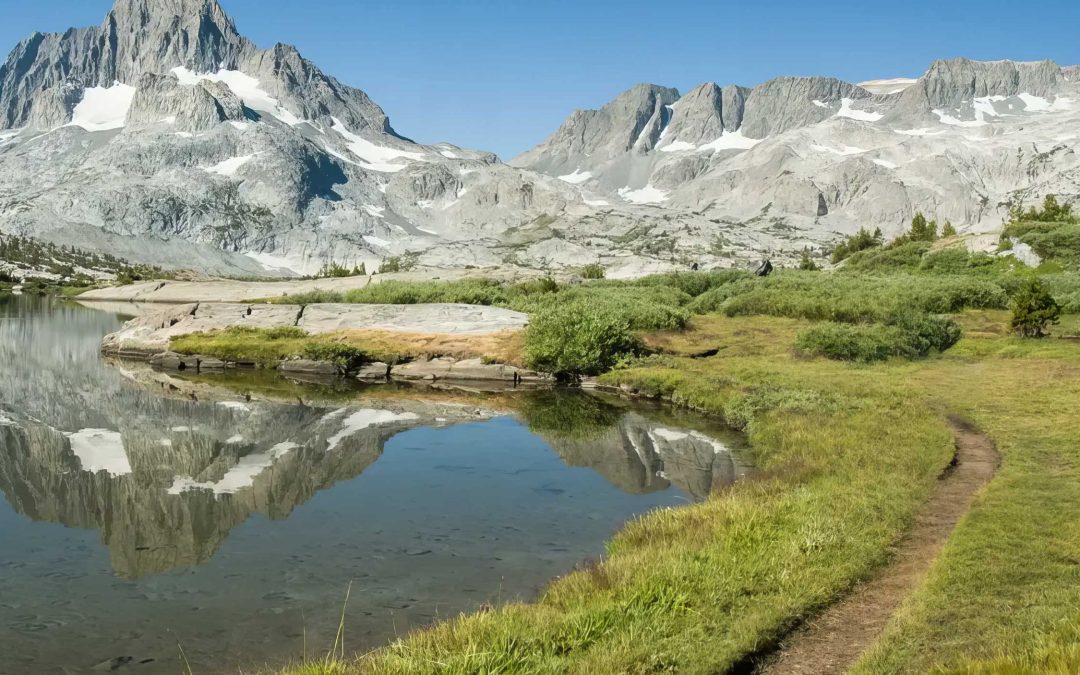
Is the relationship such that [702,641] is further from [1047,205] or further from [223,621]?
[1047,205]

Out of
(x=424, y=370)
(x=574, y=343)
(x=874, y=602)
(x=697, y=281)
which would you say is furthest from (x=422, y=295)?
(x=874, y=602)

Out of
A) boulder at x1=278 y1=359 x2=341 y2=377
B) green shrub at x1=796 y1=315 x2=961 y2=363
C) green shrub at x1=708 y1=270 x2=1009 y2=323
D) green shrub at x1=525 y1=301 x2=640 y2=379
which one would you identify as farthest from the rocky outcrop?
green shrub at x1=708 y1=270 x2=1009 y2=323

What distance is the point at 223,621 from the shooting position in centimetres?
1162

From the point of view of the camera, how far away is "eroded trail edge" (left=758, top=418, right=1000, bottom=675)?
9656 millimetres

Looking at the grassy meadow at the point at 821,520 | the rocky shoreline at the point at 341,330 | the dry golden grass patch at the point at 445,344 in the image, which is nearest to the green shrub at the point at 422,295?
the rocky shoreline at the point at 341,330

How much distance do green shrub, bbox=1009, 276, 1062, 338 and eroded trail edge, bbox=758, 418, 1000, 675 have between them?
24976 mm

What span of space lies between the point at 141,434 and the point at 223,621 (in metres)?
15.8

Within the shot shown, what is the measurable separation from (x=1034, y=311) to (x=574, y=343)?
21607 mm

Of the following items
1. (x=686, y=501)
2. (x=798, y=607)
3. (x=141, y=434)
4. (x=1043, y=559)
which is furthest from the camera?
(x=141, y=434)

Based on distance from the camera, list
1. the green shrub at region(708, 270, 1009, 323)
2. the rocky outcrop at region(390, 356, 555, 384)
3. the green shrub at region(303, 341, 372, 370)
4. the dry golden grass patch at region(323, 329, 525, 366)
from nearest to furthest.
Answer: the rocky outcrop at region(390, 356, 555, 384)
the dry golden grass patch at region(323, 329, 525, 366)
the green shrub at region(303, 341, 372, 370)
the green shrub at region(708, 270, 1009, 323)

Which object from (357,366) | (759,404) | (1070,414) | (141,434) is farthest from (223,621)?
(357,366)

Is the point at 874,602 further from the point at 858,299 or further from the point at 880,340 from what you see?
the point at 858,299

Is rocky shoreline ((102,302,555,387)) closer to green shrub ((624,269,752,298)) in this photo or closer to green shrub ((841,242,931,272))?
green shrub ((624,269,752,298))

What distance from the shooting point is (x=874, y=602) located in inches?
436
